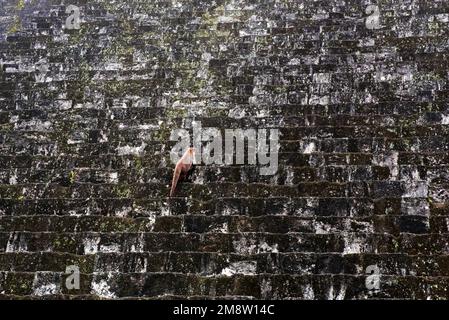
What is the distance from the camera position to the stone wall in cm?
472

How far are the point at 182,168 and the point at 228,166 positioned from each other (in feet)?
1.88

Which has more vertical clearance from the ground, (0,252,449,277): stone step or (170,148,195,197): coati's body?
(170,148,195,197): coati's body

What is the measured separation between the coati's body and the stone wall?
5.5 inches

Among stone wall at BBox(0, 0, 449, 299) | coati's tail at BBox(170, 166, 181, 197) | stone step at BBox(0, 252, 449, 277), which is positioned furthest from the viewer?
coati's tail at BBox(170, 166, 181, 197)

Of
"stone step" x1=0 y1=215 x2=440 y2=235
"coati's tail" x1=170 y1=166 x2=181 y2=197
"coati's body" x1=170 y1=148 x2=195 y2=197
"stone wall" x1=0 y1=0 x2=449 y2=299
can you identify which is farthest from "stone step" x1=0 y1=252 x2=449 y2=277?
"coati's body" x1=170 y1=148 x2=195 y2=197

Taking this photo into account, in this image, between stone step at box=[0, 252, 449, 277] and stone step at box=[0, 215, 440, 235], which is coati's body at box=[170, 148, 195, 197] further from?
stone step at box=[0, 252, 449, 277]

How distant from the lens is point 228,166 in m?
5.56

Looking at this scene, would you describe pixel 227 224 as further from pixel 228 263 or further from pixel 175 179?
pixel 175 179

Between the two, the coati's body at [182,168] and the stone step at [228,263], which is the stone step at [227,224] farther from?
the coati's body at [182,168]

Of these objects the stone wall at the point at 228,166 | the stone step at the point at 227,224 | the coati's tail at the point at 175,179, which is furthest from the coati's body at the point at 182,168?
the stone step at the point at 227,224

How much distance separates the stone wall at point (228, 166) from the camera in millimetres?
4719

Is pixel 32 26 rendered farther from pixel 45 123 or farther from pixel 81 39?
pixel 45 123
